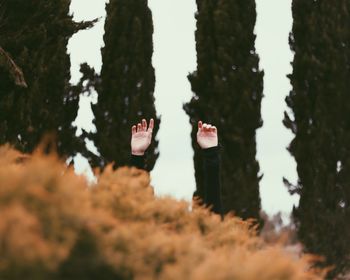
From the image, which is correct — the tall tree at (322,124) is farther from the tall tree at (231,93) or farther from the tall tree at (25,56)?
the tall tree at (25,56)

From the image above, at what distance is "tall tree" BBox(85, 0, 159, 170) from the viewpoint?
2198 cm

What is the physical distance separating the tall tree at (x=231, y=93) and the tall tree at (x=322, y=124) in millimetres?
1411

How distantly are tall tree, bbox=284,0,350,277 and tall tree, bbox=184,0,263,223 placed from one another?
1411mm

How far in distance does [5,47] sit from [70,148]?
6265 mm

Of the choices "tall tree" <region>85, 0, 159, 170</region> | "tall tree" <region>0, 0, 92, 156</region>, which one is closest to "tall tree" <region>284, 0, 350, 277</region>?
"tall tree" <region>85, 0, 159, 170</region>

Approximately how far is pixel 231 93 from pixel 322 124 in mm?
3168

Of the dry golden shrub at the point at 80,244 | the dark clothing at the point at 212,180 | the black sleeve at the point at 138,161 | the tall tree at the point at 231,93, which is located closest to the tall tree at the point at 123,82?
the tall tree at the point at 231,93

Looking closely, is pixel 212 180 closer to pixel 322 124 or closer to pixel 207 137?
pixel 207 137

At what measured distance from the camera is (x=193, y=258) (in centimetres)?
312

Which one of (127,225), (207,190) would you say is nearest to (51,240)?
(127,225)

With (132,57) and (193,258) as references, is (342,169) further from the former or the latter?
(193,258)

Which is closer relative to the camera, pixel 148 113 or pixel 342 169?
pixel 342 169

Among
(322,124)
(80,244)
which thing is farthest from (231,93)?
(80,244)

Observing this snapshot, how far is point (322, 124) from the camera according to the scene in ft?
70.0
